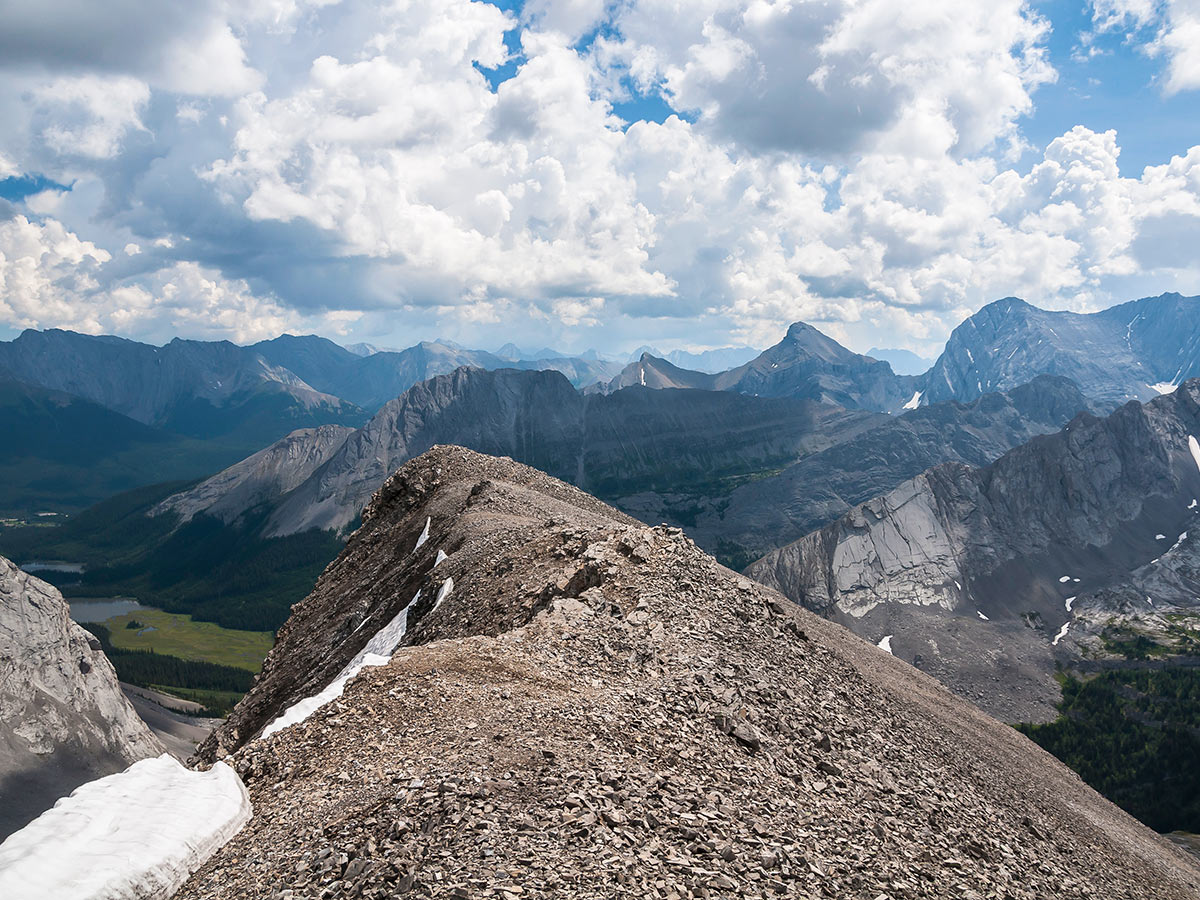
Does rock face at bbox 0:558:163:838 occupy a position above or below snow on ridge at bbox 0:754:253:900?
below

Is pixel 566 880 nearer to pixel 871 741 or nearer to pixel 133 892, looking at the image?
pixel 133 892

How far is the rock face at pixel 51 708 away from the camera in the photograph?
432 feet

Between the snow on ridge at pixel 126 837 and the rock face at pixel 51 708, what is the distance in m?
145

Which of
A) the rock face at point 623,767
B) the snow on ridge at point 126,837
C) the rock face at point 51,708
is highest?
the rock face at point 623,767

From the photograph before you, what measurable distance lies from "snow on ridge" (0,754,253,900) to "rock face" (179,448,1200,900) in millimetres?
760

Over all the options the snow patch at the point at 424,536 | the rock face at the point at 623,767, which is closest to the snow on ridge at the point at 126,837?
the rock face at the point at 623,767

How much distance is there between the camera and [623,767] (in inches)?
637

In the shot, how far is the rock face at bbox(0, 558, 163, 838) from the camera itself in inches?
5187

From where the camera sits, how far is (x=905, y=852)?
61.3 ft

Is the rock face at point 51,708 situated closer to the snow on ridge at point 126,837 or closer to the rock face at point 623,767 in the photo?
the rock face at point 623,767

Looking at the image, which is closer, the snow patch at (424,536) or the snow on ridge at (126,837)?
the snow on ridge at (126,837)

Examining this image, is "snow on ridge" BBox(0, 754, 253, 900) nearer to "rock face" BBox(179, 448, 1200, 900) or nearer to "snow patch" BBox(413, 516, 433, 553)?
"rock face" BBox(179, 448, 1200, 900)

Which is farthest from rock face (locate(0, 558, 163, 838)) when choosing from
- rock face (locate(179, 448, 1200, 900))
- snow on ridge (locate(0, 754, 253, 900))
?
snow on ridge (locate(0, 754, 253, 900))

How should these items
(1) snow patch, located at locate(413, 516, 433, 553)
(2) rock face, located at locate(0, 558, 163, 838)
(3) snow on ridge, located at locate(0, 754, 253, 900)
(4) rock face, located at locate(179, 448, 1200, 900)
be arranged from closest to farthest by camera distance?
(3) snow on ridge, located at locate(0, 754, 253, 900)
(4) rock face, located at locate(179, 448, 1200, 900)
(1) snow patch, located at locate(413, 516, 433, 553)
(2) rock face, located at locate(0, 558, 163, 838)
